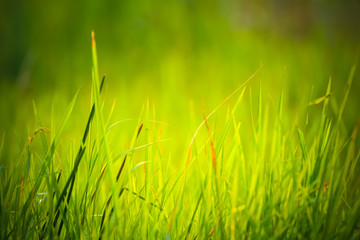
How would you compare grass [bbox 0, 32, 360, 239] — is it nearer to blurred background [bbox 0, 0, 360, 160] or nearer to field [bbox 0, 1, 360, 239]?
field [bbox 0, 1, 360, 239]

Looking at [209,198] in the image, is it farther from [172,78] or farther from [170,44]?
[170,44]

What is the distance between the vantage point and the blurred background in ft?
5.76

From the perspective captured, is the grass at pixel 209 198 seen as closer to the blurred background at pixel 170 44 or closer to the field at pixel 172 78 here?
the field at pixel 172 78

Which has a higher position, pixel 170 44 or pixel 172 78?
pixel 170 44

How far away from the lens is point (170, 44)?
A: 81.1 inches

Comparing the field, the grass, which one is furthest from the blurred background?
the grass

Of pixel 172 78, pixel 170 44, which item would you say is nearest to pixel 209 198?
pixel 172 78

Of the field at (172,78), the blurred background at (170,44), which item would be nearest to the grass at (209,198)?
the field at (172,78)

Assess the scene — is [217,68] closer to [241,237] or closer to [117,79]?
[117,79]

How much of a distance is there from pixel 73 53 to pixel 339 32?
5.51 feet

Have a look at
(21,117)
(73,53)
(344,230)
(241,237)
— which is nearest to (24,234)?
(241,237)

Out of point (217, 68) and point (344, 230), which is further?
point (217, 68)

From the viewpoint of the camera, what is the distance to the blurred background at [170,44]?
1757 mm

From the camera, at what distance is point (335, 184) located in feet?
1.24
